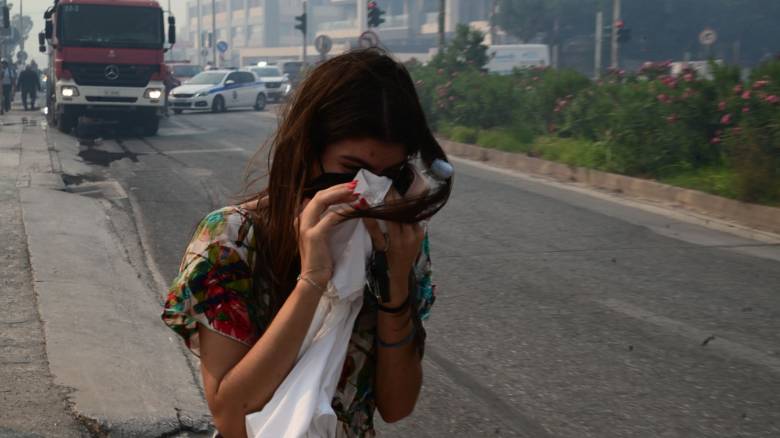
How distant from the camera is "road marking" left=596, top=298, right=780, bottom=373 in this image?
242 inches

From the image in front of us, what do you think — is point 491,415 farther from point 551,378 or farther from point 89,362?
point 89,362

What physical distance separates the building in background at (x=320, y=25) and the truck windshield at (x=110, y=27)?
67.1 metres

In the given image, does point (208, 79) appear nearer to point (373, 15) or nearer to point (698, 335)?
point (373, 15)

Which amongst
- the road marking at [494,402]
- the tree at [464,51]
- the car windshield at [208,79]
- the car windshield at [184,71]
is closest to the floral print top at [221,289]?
Answer: the road marking at [494,402]

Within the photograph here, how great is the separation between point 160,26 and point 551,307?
57.4ft

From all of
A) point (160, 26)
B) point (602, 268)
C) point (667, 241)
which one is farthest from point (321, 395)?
point (160, 26)

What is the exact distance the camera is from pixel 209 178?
50.6ft

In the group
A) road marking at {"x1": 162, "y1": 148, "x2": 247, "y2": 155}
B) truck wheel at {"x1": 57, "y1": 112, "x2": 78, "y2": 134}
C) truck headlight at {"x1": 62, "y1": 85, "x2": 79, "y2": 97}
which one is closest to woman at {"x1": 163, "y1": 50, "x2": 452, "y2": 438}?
road marking at {"x1": 162, "y1": 148, "x2": 247, "y2": 155}

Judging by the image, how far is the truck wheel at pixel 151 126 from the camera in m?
24.2

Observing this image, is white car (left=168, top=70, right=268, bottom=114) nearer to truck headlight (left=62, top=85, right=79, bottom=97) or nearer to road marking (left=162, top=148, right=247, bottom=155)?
truck headlight (left=62, top=85, right=79, bottom=97)

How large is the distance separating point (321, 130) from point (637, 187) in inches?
510

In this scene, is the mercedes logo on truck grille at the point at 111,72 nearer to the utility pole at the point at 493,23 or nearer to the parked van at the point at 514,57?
the parked van at the point at 514,57

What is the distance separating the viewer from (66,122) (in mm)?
23562

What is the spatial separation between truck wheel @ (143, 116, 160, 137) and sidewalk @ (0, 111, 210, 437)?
13932 mm
